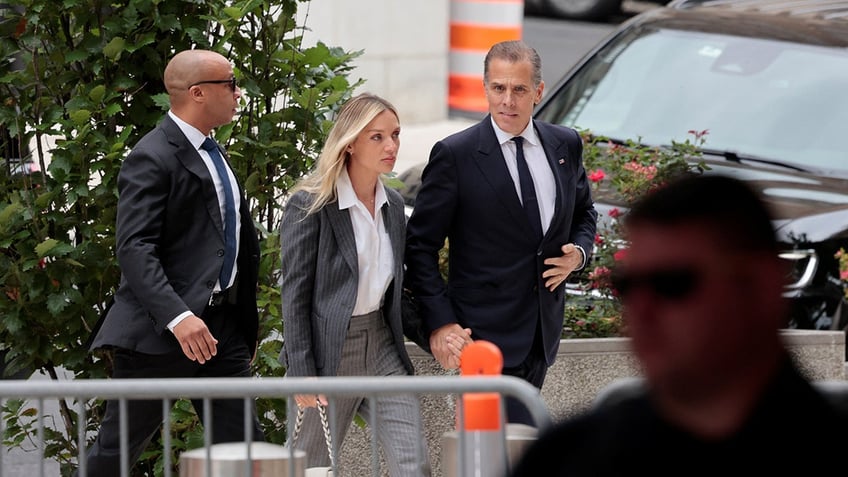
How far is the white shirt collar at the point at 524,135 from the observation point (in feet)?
17.1

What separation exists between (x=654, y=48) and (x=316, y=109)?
343 centimetres

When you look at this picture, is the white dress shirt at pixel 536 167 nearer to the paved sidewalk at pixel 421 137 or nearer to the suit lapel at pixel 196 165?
the suit lapel at pixel 196 165

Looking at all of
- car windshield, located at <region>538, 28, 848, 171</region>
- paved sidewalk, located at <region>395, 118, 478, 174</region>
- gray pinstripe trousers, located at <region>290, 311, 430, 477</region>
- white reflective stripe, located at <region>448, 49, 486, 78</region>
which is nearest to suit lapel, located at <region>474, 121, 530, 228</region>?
gray pinstripe trousers, located at <region>290, 311, 430, 477</region>

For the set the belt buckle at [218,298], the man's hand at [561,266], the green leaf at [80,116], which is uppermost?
the green leaf at [80,116]

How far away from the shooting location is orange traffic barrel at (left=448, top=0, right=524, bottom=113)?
1672 centimetres

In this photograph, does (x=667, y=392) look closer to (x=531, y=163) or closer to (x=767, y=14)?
(x=531, y=163)

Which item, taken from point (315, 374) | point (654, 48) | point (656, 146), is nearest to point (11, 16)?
point (315, 374)

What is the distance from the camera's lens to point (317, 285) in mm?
4977

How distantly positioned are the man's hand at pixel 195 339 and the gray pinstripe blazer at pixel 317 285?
10.1 inches

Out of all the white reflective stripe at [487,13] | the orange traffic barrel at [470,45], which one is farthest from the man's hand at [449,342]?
the orange traffic barrel at [470,45]

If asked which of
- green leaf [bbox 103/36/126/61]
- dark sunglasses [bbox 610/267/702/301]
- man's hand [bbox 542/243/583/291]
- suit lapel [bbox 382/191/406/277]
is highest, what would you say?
green leaf [bbox 103/36/126/61]

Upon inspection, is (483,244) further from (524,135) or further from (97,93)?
(97,93)

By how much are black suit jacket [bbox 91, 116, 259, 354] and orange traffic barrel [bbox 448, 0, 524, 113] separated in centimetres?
1172

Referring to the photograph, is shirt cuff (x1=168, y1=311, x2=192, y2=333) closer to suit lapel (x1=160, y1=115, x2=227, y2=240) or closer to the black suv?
suit lapel (x1=160, y1=115, x2=227, y2=240)
